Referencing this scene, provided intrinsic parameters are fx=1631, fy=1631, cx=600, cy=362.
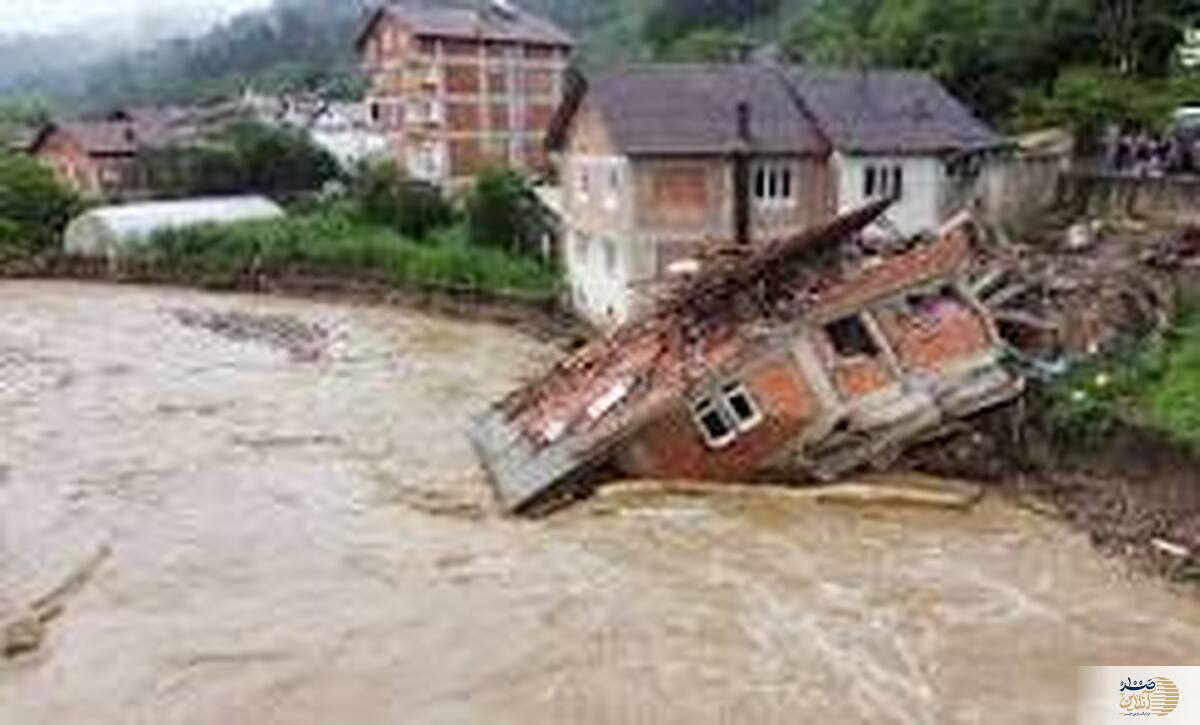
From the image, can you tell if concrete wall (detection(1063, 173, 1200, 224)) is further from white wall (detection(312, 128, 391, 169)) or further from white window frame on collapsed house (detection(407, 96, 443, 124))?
white wall (detection(312, 128, 391, 169))

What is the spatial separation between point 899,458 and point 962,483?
3.26ft

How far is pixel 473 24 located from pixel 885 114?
26506 millimetres

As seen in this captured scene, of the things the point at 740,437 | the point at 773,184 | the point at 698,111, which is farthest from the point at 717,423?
the point at 698,111

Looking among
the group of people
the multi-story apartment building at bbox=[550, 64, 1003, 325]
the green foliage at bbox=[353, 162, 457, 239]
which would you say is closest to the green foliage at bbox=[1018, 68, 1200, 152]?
the group of people

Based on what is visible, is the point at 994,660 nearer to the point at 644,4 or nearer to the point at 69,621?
the point at 69,621

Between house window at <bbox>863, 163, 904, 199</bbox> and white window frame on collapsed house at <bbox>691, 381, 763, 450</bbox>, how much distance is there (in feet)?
38.1

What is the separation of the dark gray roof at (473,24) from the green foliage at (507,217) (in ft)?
48.3

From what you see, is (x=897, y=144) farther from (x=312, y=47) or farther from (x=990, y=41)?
(x=312, y=47)

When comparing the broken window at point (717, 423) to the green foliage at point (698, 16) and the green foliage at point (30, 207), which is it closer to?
the green foliage at point (30, 207)

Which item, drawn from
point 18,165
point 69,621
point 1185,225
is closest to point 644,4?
point 18,165

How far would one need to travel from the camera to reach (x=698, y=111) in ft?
108

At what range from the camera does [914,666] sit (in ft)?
54.6

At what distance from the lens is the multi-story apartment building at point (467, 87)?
2237 inches

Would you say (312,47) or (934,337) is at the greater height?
(312,47)
